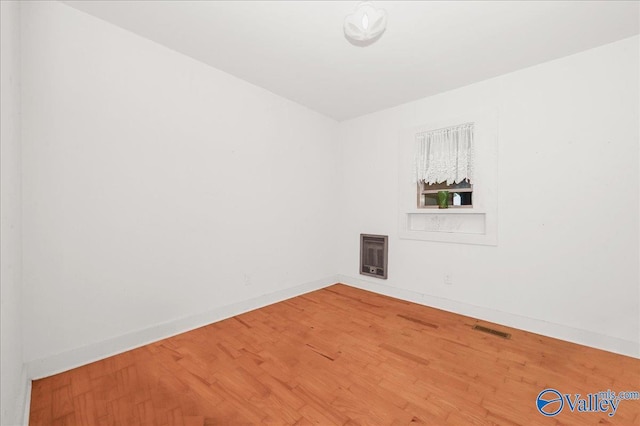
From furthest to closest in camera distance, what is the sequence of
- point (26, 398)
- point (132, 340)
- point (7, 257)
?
point (132, 340)
point (26, 398)
point (7, 257)

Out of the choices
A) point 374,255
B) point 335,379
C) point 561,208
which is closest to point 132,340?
point 335,379

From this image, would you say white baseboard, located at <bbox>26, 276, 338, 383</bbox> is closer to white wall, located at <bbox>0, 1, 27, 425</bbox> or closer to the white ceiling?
white wall, located at <bbox>0, 1, 27, 425</bbox>

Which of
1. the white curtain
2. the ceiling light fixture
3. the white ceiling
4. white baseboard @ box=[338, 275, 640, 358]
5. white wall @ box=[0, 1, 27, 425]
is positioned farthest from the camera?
the white curtain

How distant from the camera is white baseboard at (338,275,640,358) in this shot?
90.4 inches

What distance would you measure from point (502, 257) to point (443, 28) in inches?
94.0

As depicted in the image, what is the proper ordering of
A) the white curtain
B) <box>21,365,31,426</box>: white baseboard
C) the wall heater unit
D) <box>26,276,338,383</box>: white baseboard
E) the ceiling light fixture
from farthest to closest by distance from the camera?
the wall heater unit < the white curtain < <box>26,276,338,383</box>: white baseboard < the ceiling light fixture < <box>21,365,31,426</box>: white baseboard

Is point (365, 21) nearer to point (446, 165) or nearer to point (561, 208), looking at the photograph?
point (446, 165)

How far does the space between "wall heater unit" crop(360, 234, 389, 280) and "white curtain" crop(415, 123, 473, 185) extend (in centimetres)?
106

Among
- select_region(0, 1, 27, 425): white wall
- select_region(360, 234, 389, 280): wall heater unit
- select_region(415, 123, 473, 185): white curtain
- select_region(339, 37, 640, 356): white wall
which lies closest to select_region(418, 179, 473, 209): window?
select_region(415, 123, 473, 185): white curtain

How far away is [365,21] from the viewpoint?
175cm

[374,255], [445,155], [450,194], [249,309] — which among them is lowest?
[249,309]

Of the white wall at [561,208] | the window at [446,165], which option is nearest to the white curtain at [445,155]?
the window at [446,165]

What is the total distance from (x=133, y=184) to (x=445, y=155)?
11.3 feet

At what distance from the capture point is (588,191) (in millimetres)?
2445
